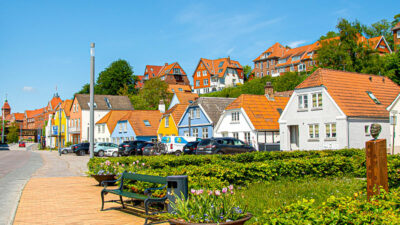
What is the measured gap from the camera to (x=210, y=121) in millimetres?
46281

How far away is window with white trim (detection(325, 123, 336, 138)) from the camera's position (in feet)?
105

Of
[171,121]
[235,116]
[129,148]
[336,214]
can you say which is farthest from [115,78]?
[336,214]

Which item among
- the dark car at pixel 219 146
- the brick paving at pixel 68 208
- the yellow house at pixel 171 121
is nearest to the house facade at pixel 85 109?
the yellow house at pixel 171 121

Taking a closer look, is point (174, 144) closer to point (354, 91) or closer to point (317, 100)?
point (317, 100)

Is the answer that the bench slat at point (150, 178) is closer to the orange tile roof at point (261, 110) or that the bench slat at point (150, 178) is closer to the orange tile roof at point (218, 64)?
the orange tile roof at point (261, 110)

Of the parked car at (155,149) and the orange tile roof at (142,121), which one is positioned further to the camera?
the orange tile roof at (142,121)

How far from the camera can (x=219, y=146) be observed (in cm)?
3034

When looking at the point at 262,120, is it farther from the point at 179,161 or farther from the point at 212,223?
the point at 212,223

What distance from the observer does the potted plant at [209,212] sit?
519 centimetres

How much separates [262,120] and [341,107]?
33.5ft

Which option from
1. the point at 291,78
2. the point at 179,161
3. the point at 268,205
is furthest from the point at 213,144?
the point at 291,78

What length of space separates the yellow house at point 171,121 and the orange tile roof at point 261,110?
41.1 feet

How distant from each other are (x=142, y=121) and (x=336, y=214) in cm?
5766

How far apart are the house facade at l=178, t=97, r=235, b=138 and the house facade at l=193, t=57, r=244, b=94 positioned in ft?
191
